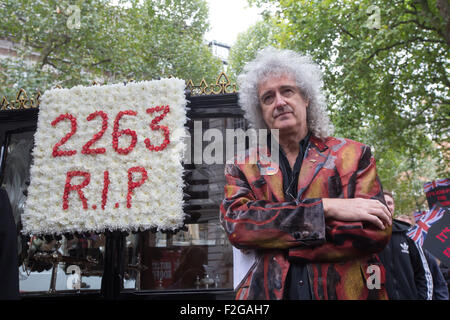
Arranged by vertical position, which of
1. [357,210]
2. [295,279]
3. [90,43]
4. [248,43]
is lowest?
[295,279]

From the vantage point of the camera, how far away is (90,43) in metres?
12.5

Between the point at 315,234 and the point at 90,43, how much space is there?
12.9m

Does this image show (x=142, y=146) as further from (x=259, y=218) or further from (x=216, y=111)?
(x=259, y=218)

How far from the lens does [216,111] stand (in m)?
4.58

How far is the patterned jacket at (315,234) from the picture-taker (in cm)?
159

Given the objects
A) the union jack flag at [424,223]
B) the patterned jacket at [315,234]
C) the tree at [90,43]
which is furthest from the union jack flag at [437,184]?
the tree at [90,43]

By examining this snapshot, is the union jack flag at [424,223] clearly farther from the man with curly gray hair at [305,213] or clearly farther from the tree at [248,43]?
the tree at [248,43]

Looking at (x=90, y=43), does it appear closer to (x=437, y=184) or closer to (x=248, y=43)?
(x=437, y=184)

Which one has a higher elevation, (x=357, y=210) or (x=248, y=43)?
(x=248, y=43)

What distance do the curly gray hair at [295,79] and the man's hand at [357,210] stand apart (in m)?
0.56

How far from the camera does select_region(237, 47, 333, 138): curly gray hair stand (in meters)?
2.17

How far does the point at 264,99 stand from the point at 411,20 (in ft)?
29.2

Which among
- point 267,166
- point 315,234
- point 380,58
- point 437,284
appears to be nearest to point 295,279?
point 315,234

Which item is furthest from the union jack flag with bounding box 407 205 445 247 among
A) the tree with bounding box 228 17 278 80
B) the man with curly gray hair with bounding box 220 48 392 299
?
the tree with bounding box 228 17 278 80
